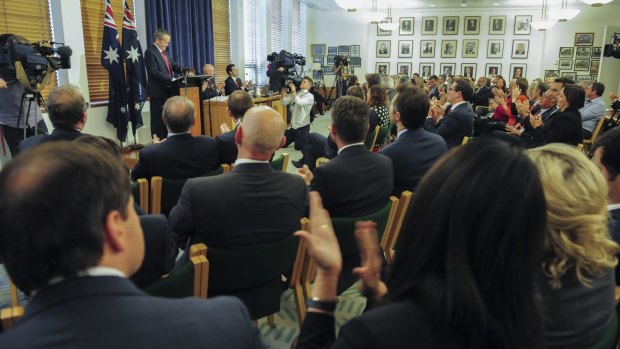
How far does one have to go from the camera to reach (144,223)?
61.7 inches

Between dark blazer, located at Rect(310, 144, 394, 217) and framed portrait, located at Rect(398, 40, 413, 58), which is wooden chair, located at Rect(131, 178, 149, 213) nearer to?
dark blazer, located at Rect(310, 144, 394, 217)

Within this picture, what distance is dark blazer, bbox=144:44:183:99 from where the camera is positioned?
602 cm

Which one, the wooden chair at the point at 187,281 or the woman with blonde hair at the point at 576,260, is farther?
the wooden chair at the point at 187,281

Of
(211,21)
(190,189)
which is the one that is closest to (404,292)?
(190,189)

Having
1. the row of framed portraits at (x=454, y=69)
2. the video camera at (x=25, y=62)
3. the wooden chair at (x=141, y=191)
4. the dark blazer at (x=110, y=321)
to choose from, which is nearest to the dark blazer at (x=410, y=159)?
the wooden chair at (x=141, y=191)

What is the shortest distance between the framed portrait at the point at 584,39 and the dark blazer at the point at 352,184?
558 inches

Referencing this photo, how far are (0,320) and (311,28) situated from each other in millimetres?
15270

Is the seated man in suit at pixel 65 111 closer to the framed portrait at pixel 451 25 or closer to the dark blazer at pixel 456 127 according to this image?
the dark blazer at pixel 456 127

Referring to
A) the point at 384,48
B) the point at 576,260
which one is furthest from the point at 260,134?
the point at 384,48

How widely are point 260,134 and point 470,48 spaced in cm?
1408

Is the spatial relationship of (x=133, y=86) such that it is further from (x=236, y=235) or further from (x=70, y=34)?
(x=236, y=235)

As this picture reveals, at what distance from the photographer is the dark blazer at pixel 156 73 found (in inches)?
237

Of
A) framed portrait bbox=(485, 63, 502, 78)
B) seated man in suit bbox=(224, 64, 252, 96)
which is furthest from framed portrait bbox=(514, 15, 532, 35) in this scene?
seated man in suit bbox=(224, 64, 252, 96)

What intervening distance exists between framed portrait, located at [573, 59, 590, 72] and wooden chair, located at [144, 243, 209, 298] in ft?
50.2
